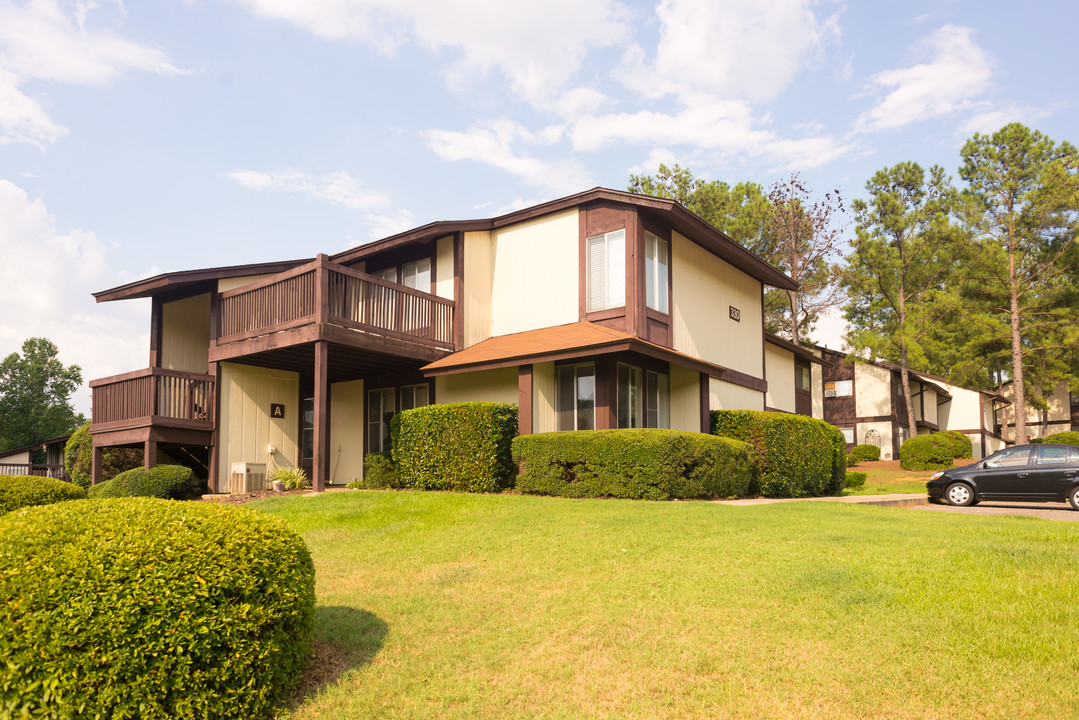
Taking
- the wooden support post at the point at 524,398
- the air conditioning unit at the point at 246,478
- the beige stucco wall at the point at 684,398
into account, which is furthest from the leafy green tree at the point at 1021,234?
the air conditioning unit at the point at 246,478

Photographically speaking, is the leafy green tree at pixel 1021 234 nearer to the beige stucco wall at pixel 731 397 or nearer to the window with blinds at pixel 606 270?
the beige stucco wall at pixel 731 397

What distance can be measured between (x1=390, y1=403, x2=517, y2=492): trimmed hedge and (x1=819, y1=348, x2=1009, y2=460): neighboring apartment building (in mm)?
28259

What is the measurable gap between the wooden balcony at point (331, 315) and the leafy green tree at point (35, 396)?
48.9 metres

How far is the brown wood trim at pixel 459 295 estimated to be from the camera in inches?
712

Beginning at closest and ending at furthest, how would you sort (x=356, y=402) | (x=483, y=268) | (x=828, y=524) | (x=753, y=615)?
(x=753, y=615), (x=828, y=524), (x=483, y=268), (x=356, y=402)

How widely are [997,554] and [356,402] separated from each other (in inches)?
632

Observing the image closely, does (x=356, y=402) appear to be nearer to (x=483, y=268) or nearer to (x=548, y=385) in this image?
(x=483, y=268)

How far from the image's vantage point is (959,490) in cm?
1620

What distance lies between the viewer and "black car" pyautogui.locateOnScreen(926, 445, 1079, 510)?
1525cm

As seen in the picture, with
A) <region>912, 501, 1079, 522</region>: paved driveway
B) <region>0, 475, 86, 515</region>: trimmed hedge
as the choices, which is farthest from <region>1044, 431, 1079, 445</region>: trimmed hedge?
<region>0, 475, 86, 515</region>: trimmed hedge

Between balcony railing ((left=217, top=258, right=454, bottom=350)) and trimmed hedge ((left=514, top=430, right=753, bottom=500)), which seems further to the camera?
balcony railing ((left=217, top=258, right=454, bottom=350))

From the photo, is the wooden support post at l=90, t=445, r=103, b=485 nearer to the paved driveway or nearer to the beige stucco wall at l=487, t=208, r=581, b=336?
the beige stucco wall at l=487, t=208, r=581, b=336

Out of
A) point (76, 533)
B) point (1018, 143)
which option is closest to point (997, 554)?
point (76, 533)

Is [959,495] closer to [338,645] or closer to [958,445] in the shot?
[338,645]
